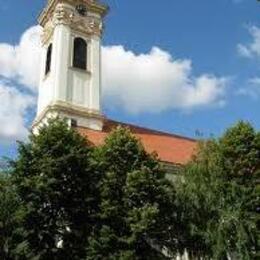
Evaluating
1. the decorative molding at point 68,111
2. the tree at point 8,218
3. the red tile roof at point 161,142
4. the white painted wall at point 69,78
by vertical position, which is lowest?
the tree at point 8,218

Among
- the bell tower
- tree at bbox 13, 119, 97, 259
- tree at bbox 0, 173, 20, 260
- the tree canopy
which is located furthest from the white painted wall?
tree at bbox 0, 173, 20, 260

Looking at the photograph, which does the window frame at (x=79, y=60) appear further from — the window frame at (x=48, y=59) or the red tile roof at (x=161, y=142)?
the red tile roof at (x=161, y=142)

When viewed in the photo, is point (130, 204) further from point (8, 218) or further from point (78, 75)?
point (78, 75)

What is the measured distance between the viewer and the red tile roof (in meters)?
45.8

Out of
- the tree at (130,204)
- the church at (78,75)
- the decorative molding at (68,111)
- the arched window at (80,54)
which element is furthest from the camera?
the arched window at (80,54)

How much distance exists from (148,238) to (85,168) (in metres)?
4.90

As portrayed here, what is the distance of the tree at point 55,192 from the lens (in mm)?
30828

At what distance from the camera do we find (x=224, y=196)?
1373 inches

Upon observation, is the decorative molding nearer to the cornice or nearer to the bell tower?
the bell tower

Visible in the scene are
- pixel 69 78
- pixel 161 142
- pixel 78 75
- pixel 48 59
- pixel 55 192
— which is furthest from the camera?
pixel 48 59

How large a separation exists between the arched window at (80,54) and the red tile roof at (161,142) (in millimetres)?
5007

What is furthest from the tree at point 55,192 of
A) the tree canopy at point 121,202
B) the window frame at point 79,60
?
the window frame at point 79,60

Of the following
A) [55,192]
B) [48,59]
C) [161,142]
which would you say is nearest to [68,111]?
[48,59]

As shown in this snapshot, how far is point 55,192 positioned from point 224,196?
926 cm
